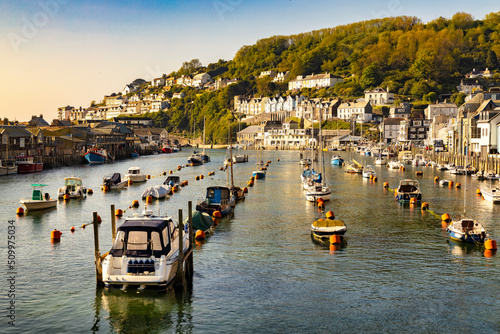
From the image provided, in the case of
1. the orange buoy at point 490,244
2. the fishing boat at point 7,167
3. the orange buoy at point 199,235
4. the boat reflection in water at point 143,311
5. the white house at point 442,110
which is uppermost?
the white house at point 442,110

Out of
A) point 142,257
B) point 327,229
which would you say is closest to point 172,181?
point 327,229

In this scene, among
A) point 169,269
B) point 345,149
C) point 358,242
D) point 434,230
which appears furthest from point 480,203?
point 345,149

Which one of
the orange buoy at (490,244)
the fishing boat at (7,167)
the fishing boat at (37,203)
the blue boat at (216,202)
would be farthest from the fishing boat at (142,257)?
the fishing boat at (7,167)

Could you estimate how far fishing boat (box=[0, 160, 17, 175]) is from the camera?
95.7 metres

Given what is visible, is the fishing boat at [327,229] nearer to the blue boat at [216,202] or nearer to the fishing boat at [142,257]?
the blue boat at [216,202]

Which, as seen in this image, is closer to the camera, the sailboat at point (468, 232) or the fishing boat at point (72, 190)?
the sailboat at point (468, 232)

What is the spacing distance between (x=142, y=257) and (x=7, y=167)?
80146 mm

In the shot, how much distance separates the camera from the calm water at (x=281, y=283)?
2495 centimetres

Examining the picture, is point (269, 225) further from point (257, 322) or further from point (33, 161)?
point (33, 161)

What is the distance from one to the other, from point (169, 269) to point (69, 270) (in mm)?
9101

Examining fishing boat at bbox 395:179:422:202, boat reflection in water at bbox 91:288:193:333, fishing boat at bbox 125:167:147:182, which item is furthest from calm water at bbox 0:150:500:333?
fishing boat at bbox 125:167:147:182

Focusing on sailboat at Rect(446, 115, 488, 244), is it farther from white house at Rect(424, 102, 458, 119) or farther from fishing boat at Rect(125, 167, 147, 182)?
white house at Rect(424, 102, 458, 119)

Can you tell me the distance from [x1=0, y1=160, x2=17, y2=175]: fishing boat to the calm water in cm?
4699

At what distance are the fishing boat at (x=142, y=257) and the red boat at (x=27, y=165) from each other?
80.9m
